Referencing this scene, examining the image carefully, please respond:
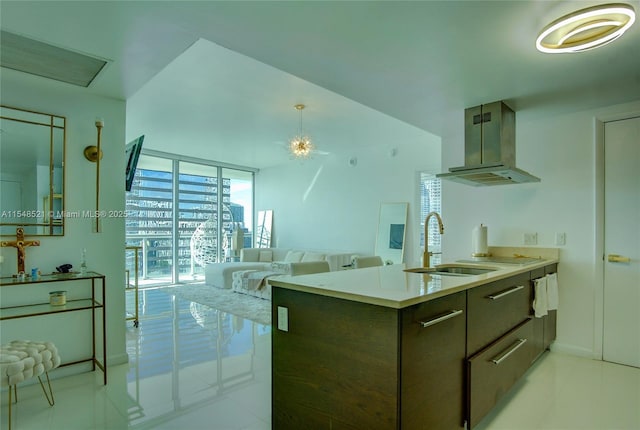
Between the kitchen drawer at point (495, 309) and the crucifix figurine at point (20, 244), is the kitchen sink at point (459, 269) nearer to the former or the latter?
the kitchen drawer at point (495, 309)

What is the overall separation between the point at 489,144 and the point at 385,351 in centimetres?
236

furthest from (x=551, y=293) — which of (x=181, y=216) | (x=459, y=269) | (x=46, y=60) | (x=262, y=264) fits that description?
(x=181, y=216)

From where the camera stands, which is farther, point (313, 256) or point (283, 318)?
point (313, 256)

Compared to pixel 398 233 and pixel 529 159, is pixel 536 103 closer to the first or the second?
pixel 529 159

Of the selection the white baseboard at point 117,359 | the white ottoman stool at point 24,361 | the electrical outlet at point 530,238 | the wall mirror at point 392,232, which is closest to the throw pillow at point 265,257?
the wall mirror at point 392,232

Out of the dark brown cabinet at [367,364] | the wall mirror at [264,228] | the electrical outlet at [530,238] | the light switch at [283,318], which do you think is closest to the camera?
the dark brown cabinet at [367,364]

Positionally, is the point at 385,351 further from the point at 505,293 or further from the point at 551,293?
the point at 551,293

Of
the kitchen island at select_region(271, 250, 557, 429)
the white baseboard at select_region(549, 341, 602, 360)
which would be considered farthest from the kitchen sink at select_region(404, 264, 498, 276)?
the white baseboard at select_region(549, 341, 602, 360)

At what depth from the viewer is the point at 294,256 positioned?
7387mm

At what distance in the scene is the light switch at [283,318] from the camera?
179cm

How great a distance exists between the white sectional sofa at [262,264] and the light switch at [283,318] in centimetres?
418

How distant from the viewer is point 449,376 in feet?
5.47

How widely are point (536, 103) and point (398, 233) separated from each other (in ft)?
11.4

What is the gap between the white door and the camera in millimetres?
3014
